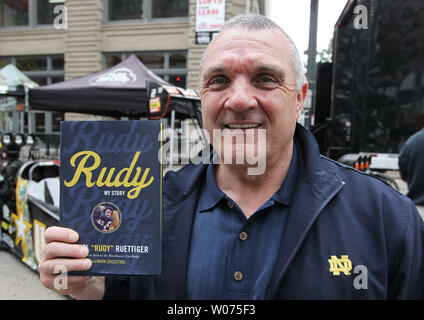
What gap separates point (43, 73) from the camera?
46.6ft

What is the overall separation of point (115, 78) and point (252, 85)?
484 centimetres

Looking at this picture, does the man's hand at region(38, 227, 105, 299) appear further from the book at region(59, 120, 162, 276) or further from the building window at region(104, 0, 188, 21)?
the building window at region(104, 0, 188, 21)

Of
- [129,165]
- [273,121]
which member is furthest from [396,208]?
[129,165]

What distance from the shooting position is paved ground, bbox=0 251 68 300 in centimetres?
328

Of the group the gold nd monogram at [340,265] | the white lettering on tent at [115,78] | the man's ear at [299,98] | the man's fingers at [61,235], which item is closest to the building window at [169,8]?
the white lettering on tent at [115,78]

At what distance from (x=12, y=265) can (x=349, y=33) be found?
5.80m

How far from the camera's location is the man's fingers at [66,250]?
3.51ft

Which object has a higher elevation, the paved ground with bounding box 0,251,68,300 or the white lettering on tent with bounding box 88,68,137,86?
the white lettering on tent with bounding box 88,68,137,86

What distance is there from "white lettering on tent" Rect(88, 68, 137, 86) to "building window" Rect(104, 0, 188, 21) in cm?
831

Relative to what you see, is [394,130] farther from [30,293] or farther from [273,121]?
[30,293]

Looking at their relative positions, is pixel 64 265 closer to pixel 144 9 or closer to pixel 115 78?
pixel 115 78

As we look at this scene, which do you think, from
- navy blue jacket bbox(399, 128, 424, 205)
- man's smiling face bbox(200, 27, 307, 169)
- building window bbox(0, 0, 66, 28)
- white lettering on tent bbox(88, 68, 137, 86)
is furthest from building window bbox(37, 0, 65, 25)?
man's smiling face bbox(200, 27, 307, 169)

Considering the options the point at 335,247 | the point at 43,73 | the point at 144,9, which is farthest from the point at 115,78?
the point at 43,73

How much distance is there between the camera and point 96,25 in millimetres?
13234
